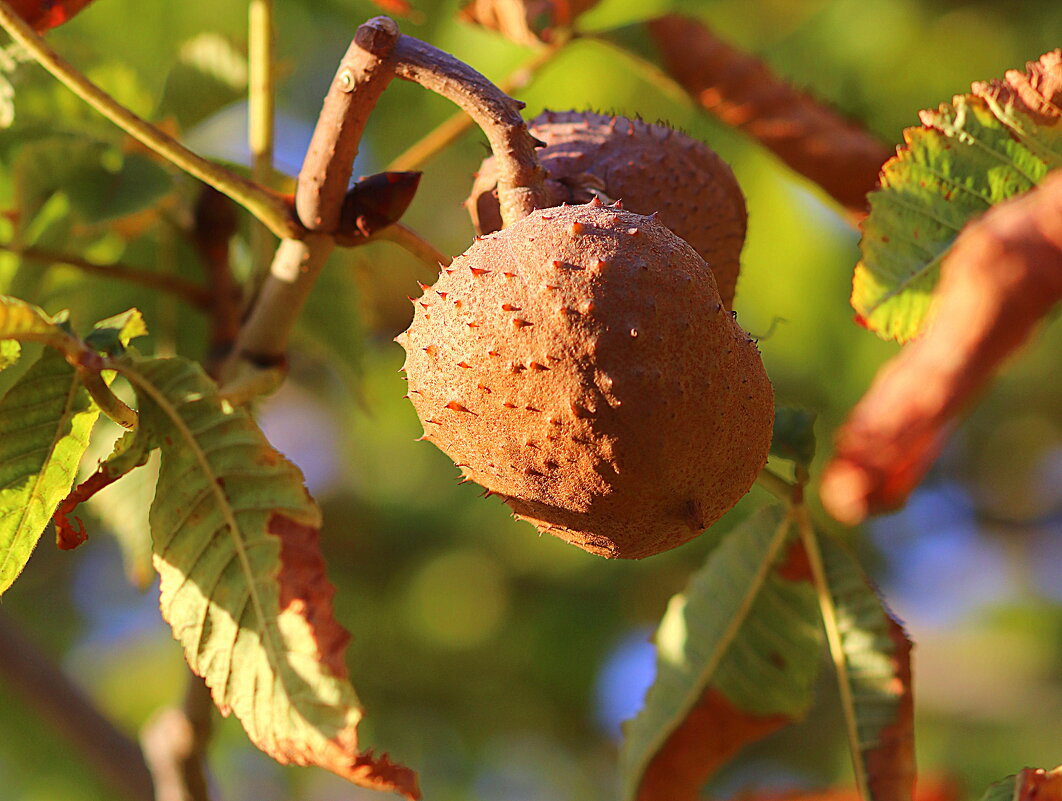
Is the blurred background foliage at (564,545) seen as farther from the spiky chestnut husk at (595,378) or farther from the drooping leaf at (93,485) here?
the spiky chestnut husk at (595,378)

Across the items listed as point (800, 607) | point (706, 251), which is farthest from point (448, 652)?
point (706, 251)

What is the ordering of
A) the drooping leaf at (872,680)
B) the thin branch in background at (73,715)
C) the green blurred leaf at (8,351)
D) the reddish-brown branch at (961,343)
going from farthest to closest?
1. the thin branch in background at (73,715)
2. the drooping leaf at (872,680)
3. the green blurred leaf at (8,351)
4. the reddish-brown branch at (961,343)

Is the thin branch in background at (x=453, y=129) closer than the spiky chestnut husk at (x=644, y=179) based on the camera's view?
No

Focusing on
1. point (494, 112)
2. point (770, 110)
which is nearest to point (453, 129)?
point (770, 110)

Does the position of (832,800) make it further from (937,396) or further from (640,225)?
(937,396)

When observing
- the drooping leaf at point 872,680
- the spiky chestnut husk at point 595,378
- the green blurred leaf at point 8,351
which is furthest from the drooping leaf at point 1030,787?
the green blurred leaf at point 8,351

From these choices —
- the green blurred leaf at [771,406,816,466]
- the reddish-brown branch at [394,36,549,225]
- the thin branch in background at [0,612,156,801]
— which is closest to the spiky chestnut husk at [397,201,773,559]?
the reddish-brown branch at [394,36,549,225]
